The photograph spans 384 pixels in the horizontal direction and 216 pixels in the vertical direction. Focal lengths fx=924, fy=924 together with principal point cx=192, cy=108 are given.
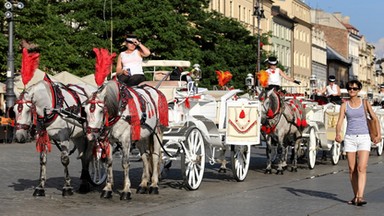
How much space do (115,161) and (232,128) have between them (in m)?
7.12

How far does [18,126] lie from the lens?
13.6m

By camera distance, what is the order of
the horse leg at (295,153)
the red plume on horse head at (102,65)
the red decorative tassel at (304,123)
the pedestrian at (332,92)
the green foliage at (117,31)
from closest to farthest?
the red plume on horse head at (102,65) → the horse leg at (295,153) → the red decorative tassel at (304,123) → the pedestrian at (332,92) → the green foliage at (117,31)

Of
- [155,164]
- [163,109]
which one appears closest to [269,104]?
[163,109]

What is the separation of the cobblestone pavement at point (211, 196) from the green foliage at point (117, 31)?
1770 cm

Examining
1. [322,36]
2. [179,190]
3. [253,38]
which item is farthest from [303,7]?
[179,190]

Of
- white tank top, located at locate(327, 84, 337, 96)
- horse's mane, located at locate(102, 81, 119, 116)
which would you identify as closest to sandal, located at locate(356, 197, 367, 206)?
horse's mane, located at locate(102, 81, 119, 116)

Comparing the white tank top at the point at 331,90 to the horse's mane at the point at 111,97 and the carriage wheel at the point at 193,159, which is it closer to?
the carriage wheel at the point at 193,159

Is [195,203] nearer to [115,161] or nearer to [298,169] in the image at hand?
[298,169]

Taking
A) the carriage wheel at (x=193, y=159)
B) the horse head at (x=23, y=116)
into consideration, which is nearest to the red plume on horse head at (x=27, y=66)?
the horse head at (x=23, y=116)

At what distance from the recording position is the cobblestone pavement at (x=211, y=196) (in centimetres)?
1246

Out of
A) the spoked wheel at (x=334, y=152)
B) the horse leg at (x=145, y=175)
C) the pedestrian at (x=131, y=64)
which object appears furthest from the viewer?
the spoked wheel at (x=334, y=152)

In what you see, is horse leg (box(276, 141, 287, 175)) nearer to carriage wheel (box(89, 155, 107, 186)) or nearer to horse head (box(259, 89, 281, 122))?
horse head (box(259, 89, 281, 122))

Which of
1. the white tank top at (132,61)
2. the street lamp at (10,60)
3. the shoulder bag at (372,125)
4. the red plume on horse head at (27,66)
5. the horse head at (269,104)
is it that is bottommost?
the shoulder bag at (372,125)

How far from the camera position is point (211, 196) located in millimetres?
14562
